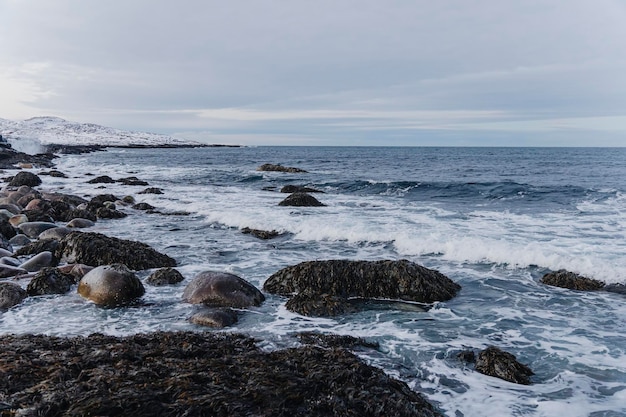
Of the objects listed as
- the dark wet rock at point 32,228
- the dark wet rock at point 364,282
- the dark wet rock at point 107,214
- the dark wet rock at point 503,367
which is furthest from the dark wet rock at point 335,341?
the dark wet rock at point 107,214

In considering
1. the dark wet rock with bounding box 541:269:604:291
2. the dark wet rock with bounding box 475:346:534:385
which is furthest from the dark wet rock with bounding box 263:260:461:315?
the dark wet rock with bounding box 475:346:534:385

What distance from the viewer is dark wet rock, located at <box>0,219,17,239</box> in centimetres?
1388

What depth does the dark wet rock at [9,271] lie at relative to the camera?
10.1 metres

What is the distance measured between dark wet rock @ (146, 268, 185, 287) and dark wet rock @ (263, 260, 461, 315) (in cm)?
207

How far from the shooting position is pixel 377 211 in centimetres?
2127

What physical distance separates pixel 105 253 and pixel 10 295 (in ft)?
9.42

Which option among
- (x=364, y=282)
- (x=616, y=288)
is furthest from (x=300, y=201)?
(x=616, y=288)

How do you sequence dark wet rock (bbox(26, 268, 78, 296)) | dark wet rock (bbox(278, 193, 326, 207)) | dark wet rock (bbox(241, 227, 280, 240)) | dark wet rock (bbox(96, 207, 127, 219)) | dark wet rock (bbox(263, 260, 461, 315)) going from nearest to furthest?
dark wet rock (bbox(26, 268, 78, 296))
dark wet rock (bbox(263, 260, 461, 315))
dark wet rock (bbox(241, 227, 280, 240))
dark wet rock (bbox(96, 207, 127, 219))
dark wet rock (bbox(278, 193, 326, 207))

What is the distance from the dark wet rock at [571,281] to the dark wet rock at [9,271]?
39.2 feet

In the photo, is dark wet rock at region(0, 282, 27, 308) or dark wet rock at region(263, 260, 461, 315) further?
dark wet rock at region(263, 260, 461, 315)

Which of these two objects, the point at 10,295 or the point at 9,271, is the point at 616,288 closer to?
the point at 10,295

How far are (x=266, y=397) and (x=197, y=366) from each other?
110 cm

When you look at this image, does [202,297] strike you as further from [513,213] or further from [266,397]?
[513,213]

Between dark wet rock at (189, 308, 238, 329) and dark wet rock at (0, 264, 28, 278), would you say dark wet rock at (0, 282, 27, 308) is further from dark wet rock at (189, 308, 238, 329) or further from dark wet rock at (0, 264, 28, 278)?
dark wet rock at (189, 308, 238, 329)
